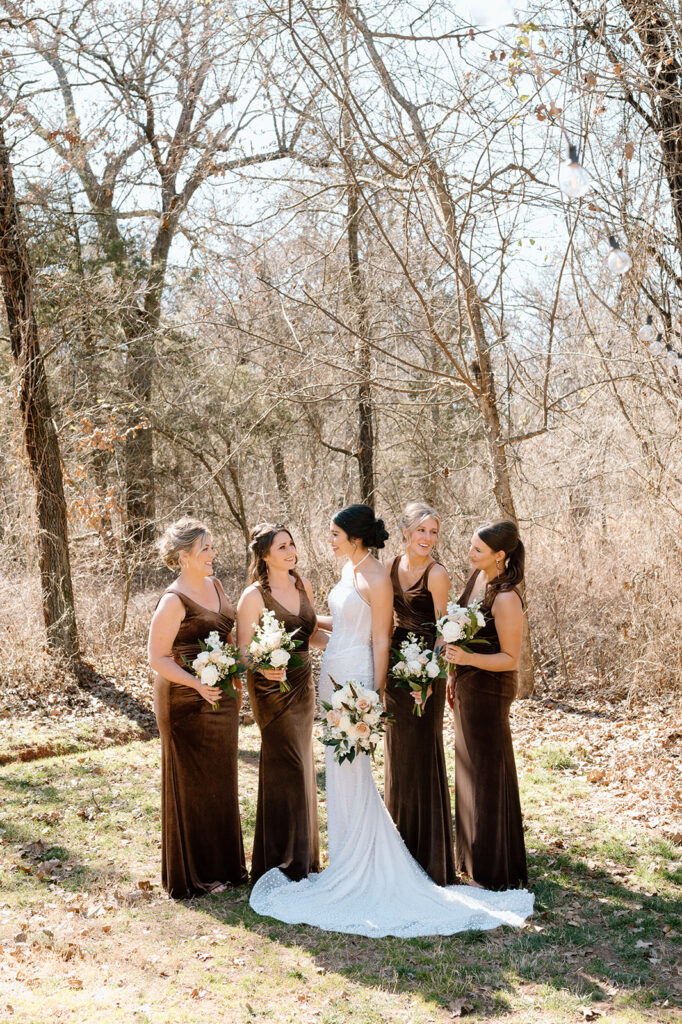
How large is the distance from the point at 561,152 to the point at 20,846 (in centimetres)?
735

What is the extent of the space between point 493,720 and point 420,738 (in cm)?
45

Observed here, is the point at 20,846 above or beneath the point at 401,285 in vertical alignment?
beneath

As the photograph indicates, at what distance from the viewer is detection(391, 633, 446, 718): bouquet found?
5.04m

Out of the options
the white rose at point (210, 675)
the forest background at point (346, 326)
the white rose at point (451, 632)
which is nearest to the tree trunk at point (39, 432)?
the forest background at point (346, 326)

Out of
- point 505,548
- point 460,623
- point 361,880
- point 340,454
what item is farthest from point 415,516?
point 340,454

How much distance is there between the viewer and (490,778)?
17.0ft

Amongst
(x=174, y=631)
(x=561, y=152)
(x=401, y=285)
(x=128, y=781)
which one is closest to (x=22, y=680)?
(x=128, y=781)

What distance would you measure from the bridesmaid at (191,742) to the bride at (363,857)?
0.38m

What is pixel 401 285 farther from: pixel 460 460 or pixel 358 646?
pixel 358 646

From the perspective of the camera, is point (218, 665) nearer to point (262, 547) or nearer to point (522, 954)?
point (262, 547)

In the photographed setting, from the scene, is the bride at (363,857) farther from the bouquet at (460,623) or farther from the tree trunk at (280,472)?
the tree trunk at (280,472)

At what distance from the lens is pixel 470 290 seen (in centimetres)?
868

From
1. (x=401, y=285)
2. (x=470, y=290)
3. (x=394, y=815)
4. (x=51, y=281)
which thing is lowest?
(x=394, y=815)

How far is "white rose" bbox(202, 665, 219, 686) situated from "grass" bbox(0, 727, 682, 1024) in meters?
1.26
